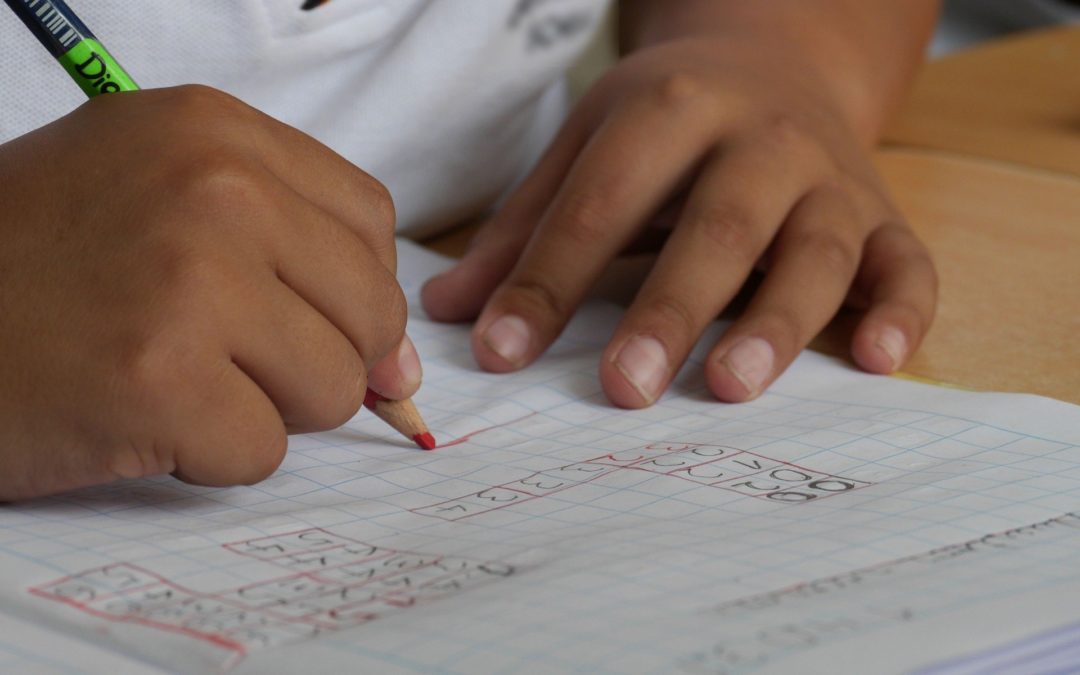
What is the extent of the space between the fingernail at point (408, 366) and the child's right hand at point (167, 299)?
0.09ft

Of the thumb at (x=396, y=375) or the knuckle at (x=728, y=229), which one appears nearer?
the thumb at (x=396, y=375)

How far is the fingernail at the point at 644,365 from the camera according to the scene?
1.45 ft

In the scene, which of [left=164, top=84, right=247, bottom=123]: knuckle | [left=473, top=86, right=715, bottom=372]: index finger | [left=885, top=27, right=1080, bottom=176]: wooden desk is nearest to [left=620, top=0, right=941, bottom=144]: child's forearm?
[left=885, top=27, right=1080, bottom=176]: wooden desk

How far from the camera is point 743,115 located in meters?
0.54

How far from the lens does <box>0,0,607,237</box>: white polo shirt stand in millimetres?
504

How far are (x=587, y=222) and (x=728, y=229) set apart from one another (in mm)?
62

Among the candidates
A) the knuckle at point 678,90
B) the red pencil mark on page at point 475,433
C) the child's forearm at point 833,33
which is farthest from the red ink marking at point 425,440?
the child's forearm at point 833,33

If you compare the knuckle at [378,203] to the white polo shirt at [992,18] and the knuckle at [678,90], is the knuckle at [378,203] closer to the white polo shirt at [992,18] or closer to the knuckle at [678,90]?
the knuckle at [678,90]

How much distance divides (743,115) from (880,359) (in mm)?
144

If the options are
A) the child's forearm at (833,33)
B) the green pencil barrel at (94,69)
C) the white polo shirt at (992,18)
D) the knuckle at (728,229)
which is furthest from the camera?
the white polo shirt at (992,18)

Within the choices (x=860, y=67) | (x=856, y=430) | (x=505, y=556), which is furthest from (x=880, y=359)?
(x=860, y=67)

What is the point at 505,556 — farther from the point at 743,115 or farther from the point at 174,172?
the point at 743,115

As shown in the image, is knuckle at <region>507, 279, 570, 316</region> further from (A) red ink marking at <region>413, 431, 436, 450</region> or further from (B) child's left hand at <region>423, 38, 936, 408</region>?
(A) red ink marking at <region>413, 431, 436, 450</region>

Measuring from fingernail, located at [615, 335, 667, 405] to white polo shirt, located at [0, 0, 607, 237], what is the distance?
223 mm
